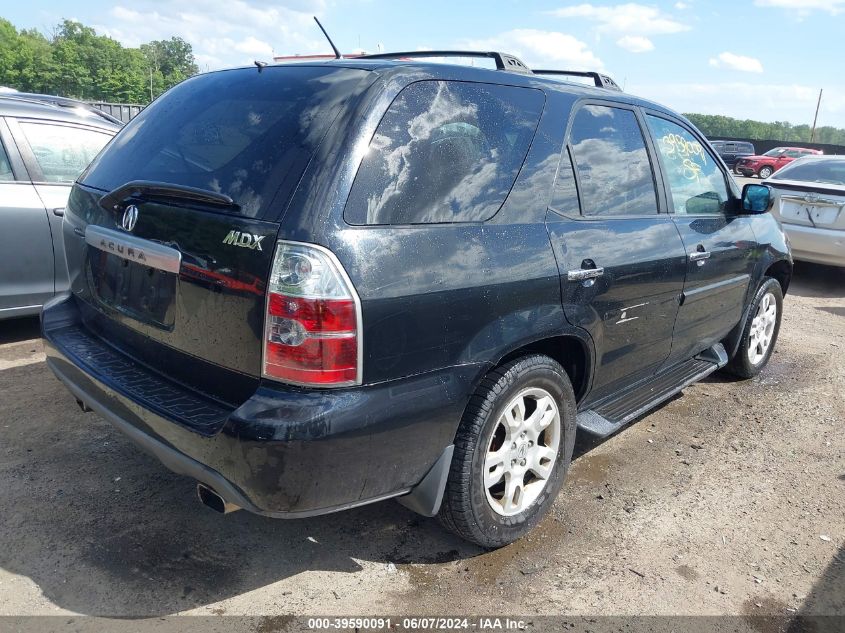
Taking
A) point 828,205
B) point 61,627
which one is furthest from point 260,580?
point 828,205

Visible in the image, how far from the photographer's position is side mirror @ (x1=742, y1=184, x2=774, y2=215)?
4254 millimetres

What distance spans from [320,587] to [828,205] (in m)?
7.56

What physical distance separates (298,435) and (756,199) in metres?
3.43

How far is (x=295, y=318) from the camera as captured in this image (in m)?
2.12

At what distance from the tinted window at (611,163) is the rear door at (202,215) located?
1137 millimetres

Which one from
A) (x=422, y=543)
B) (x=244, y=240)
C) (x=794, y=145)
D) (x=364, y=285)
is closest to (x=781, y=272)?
(x=422, y=543)

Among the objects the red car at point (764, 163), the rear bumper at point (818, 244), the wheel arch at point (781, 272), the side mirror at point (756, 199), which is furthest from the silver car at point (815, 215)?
the red car at point (764, 163)

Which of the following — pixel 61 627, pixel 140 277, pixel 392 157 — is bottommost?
pixel 61 627

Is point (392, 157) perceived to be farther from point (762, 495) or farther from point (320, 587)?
point (762, 495)

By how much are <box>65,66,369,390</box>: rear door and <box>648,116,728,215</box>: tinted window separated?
2031 millimetres

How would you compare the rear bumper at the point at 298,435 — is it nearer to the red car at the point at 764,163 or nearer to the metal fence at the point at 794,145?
the red car at the point at 764,163

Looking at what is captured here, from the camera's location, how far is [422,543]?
9.61ft

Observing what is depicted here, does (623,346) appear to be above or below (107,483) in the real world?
above

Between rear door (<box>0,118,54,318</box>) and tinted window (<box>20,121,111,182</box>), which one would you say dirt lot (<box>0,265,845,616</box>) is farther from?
tinted window (<box>20,121,111,182</box>)
